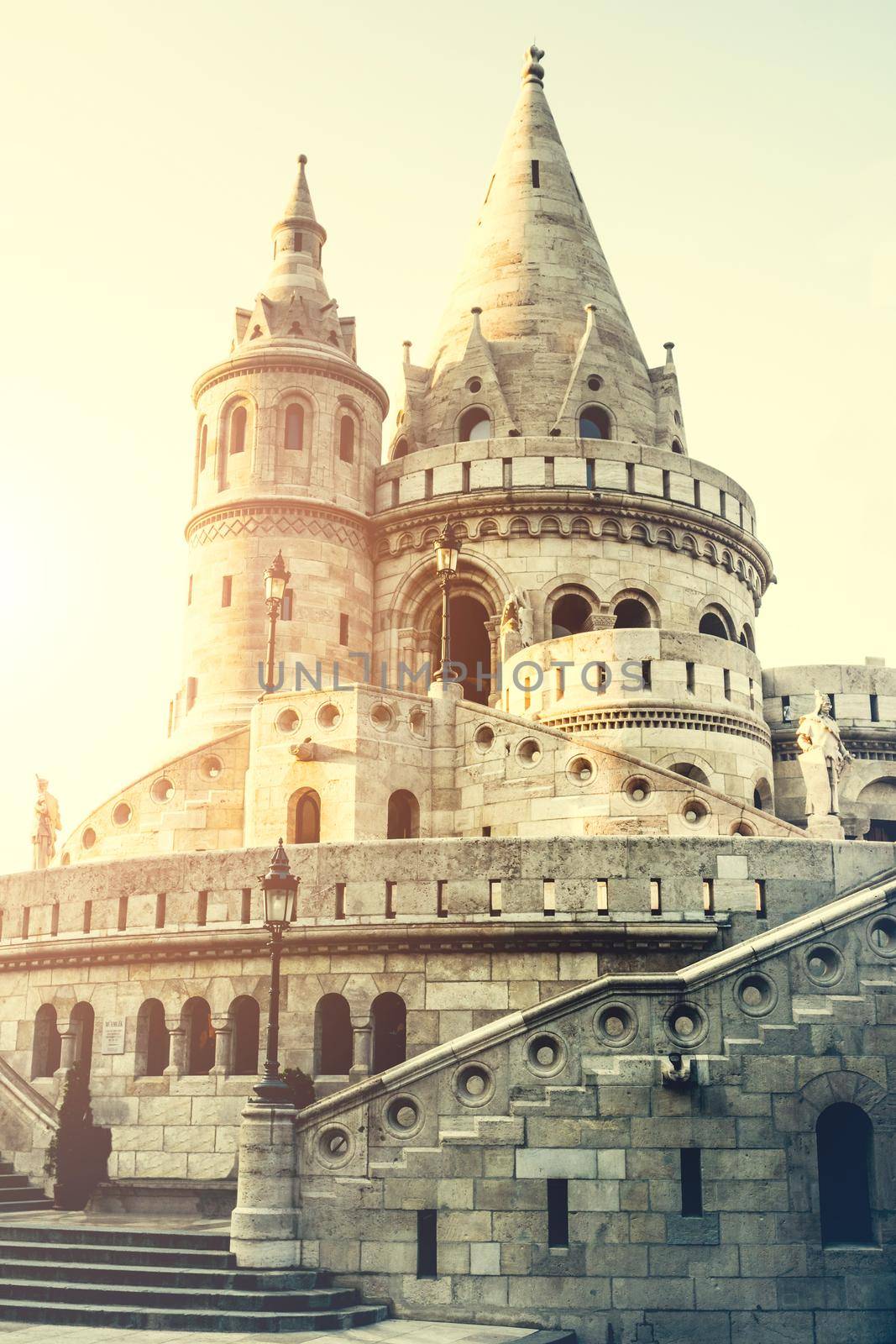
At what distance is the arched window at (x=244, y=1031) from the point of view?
61.6 feet

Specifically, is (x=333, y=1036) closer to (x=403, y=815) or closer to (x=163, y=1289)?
(x=163, y=1289)

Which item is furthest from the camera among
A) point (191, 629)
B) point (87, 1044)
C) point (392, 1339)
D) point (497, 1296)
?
point (191, 629)

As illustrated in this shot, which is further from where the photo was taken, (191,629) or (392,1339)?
(191,629)

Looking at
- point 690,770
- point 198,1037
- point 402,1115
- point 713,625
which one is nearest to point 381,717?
point 690,770

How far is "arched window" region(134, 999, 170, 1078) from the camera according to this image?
1950cm

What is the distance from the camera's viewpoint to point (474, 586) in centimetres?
3025

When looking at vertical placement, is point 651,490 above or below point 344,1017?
above

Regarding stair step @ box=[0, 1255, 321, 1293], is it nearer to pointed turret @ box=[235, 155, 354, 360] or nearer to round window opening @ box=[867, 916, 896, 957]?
round window opening @ box=[867, 916, 896, 957]

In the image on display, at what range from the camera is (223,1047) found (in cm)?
1872

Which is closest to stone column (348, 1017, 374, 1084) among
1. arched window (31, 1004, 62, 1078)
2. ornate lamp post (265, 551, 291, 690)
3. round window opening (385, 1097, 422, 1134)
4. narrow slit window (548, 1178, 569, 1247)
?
round window opening (385, 1097, 422, 1134)

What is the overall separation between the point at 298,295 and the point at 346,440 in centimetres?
311

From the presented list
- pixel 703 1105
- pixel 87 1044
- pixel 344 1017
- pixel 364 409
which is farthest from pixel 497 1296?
pixel 364 409

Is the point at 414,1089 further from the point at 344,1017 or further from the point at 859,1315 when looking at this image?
the point at 859,1315

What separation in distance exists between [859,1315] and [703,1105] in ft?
7.46
